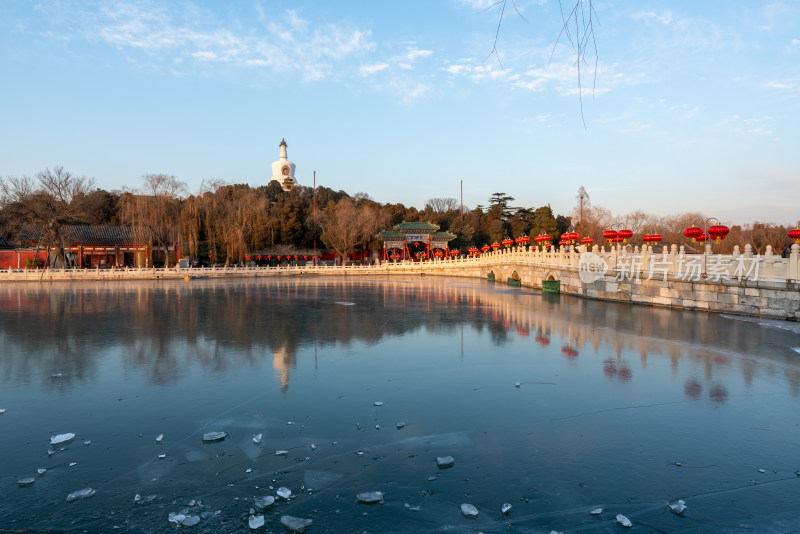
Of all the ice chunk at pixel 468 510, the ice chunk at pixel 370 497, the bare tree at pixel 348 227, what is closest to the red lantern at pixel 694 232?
the ice chunk at pixel 468 510

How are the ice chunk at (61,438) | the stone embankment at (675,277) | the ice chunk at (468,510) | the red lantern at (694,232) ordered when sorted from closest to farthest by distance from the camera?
the ice chunk at (468,510), the ice chunk at (61,438), the stone embankment at (675,277), the red lantern at (694,232)

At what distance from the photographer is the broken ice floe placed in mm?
3429

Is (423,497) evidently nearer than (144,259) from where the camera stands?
Yes

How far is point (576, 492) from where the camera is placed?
385 cm

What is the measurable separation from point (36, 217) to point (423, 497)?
146 feet

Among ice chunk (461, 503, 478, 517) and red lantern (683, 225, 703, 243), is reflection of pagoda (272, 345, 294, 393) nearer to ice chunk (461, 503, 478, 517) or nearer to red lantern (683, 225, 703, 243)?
ice chunk (461, 503, 478, 517)

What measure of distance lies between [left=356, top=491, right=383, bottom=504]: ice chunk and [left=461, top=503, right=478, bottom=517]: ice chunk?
610mm

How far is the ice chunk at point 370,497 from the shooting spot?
3.74 meters

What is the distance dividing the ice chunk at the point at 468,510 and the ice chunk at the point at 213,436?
98.9 inches

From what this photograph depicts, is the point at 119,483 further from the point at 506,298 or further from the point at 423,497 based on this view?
the point at 506,298

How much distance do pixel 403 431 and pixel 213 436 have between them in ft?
6.07

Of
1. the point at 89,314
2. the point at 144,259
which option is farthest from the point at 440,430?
the point at 144,259

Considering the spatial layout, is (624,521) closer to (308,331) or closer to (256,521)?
(256,521)

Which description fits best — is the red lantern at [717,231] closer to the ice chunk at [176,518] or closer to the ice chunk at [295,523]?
the ice chunk at [295,523]
